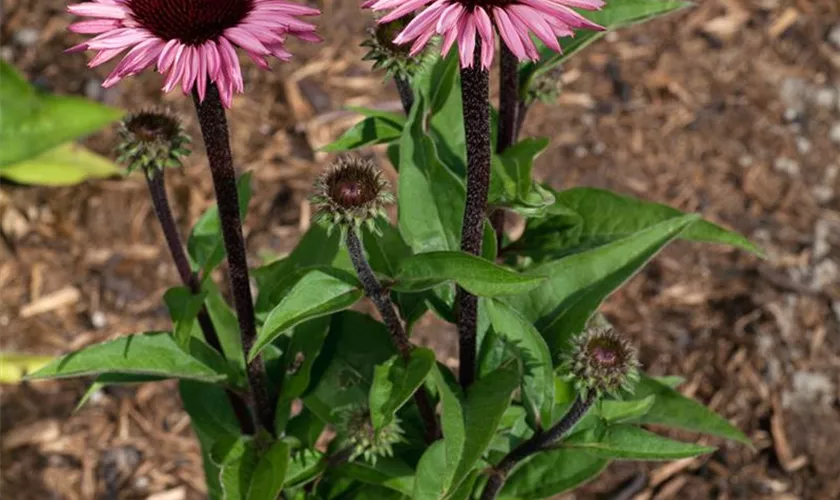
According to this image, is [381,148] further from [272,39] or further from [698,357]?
[272,39]

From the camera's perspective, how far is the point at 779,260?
10.7ft

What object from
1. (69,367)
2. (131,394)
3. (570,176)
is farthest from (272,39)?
(570,176)

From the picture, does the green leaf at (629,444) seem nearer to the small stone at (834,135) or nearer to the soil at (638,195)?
the soil at (638,195)

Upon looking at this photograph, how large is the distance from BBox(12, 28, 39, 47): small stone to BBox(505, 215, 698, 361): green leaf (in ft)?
9.08

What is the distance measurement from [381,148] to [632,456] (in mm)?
2126

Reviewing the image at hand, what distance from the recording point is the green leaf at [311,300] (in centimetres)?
140

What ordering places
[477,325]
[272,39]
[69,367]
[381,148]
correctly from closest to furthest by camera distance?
[272,39]
[69,367]
[477,325]
[381,148]

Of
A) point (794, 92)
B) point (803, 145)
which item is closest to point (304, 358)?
point (803, 145)

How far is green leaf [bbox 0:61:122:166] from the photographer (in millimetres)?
3305

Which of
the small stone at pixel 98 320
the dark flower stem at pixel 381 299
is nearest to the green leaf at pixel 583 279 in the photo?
the dark flower stem at pixel 381 299

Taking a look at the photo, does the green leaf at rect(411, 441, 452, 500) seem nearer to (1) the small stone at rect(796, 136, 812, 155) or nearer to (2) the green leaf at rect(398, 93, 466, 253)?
(2) the green leaf at rect(398, 93, 466, 253)

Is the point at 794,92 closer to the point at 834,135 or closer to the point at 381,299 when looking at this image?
the point at 834,135

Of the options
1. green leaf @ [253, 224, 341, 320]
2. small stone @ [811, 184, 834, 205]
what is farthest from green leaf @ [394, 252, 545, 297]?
small stone @ [811, 184, 834, 205]

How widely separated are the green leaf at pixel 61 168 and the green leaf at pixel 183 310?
1837 millimetres
